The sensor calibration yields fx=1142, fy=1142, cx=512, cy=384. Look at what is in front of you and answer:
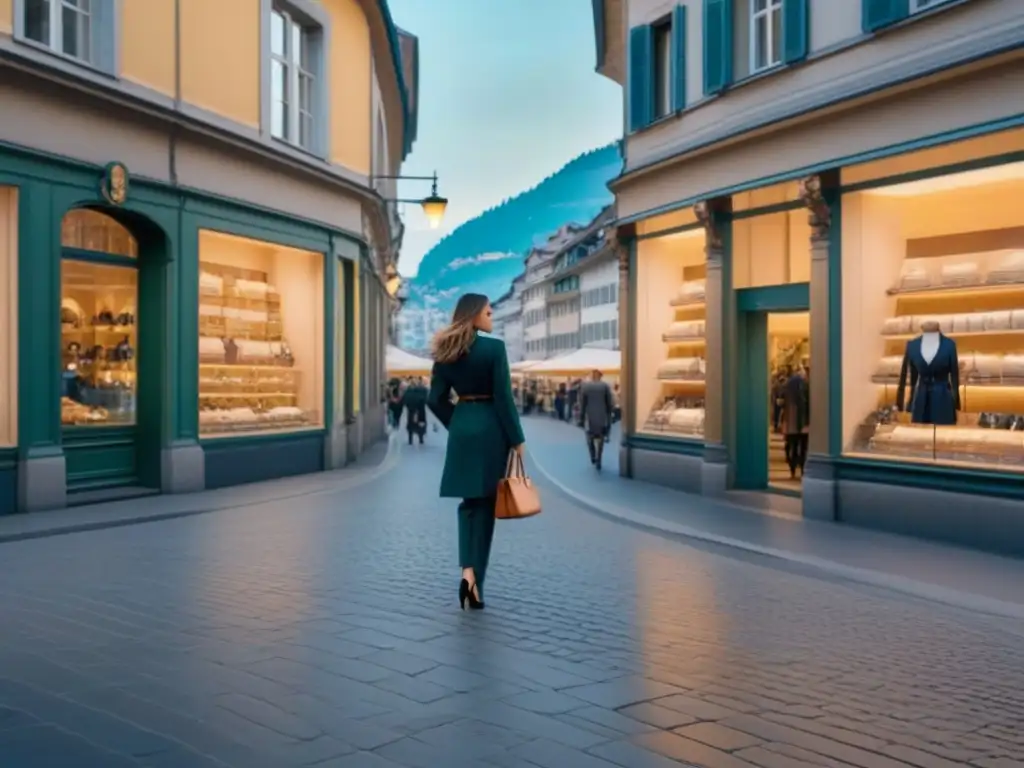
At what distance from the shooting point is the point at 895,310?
507 inches

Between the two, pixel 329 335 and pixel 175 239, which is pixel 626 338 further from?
pixel 175 239

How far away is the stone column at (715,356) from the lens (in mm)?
15305

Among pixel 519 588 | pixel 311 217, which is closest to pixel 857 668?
pixel 519 588

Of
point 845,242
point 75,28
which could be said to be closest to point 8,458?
point 75,28

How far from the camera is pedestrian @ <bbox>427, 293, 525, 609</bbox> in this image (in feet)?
24.1

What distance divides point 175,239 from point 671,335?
7323 mm

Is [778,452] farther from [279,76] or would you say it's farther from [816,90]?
[279,76]

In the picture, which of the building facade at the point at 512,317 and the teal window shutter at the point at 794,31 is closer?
the teal window shutter at the point at 794,31

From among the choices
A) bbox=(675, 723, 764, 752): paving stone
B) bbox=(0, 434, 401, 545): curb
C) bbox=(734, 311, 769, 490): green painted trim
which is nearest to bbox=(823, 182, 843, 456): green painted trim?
bbox=(734, 311, 769, 490): green painted trim

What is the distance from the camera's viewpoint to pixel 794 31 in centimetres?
1339

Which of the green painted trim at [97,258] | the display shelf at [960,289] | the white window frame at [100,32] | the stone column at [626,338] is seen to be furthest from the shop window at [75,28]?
the display shelf at [960,289]

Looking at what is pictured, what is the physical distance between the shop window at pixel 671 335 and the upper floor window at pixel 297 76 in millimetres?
6054

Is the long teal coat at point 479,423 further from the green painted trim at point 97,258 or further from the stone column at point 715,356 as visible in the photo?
the stone column at point 715,356

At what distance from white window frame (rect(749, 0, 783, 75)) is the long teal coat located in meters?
8.17
